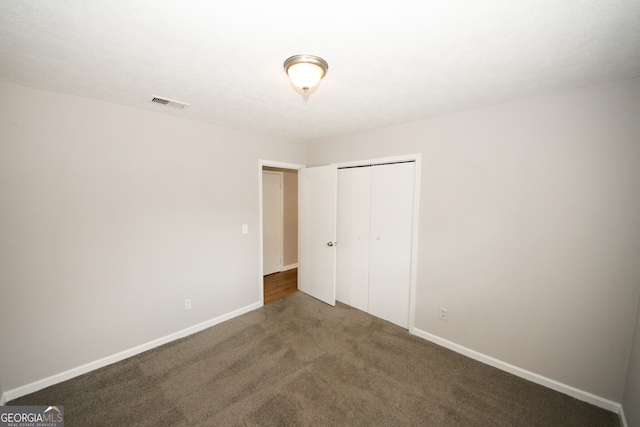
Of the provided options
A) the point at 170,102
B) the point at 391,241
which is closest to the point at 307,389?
the point at 391,241

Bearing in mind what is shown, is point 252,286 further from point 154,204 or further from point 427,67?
point 427,67

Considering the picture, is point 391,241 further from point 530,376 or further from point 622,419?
point 622,419

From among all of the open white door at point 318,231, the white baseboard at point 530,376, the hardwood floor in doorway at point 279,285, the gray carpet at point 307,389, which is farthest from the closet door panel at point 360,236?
the hardwood floor in doorway at point 279,285

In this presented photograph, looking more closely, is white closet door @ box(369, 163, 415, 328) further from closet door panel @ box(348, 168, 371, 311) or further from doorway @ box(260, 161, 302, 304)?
doorway @ box(260, 161, 302, 304)

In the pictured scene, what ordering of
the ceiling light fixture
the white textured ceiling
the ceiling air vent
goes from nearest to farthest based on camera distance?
the white textured ceiling → the ceiling light fixture → the ceiling air vent

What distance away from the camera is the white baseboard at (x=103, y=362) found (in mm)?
1971

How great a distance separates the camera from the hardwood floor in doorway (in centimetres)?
399

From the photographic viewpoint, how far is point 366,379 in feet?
7.15

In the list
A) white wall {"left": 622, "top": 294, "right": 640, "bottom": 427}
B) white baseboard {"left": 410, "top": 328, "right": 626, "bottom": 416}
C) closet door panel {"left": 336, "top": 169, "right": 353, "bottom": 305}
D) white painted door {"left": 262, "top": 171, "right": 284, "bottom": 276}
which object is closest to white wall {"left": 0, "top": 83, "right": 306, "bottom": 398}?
closet door panel {"left": 336, "top": 169, "right": 353, "bottom": 305}

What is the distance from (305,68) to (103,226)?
226 cm

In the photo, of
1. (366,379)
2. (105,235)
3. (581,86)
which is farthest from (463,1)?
(105,235)

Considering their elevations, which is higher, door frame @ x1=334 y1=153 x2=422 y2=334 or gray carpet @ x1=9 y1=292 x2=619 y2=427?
door frame @ x1=334 y1=153 x2=422 y2=334

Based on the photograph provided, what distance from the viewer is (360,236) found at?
136 inches

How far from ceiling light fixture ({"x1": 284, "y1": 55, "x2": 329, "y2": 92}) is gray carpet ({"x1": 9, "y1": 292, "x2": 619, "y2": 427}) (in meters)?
2.33
